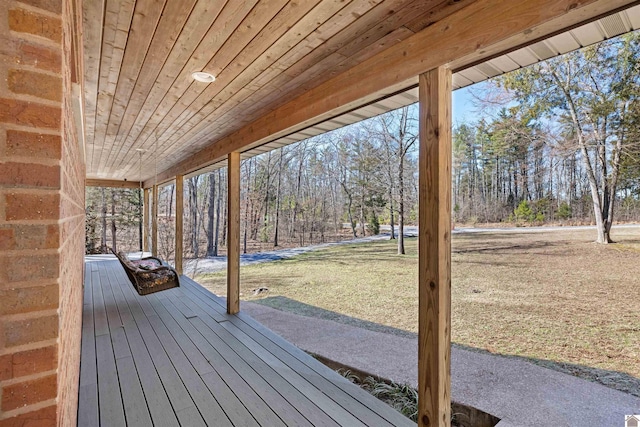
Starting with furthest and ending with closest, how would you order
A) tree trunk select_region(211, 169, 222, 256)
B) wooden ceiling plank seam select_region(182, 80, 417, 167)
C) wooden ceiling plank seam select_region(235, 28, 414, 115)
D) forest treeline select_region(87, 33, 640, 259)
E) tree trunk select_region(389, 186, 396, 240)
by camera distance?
tree trunk select_region(211, 169, 222, 256), tree trunk select_region(389, 186, 396, 240), forest treeline select_region(87, 33, 640, 259), wooden ceiling plank seam select_region(182, 80, 417, 167), wooden ceiling plank seam select_region(235, 28, 414, 115)

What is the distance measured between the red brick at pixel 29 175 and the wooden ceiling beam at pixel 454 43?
1757 mm

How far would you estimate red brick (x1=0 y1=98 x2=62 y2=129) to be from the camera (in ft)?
2.15

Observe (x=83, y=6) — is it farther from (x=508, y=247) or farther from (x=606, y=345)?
(x=508, y=247)

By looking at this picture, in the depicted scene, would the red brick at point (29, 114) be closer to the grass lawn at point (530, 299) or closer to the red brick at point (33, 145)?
the red brick at point (33, 145)

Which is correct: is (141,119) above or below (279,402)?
above

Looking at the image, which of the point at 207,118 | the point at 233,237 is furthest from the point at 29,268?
the point at 233,237

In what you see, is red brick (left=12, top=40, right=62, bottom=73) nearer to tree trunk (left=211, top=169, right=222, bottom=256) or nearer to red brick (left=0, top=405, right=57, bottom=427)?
red brick (left=0, top=405, right=57, bottom=427)

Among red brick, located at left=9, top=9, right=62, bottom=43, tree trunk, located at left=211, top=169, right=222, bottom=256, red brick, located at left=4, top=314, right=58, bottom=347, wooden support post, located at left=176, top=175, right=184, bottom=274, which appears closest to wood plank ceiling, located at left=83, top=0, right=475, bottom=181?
red brick, located at left=9, top=9, right=62, bottom=43

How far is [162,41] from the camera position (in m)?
1.94

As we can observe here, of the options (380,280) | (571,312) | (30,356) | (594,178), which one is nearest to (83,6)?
(30,356)

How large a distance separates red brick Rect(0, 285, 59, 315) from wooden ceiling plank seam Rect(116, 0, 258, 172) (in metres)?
1.57

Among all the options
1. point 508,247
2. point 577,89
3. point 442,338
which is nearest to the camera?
point 442,338

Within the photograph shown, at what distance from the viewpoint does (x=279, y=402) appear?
225cm

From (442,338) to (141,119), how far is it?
3.88m
